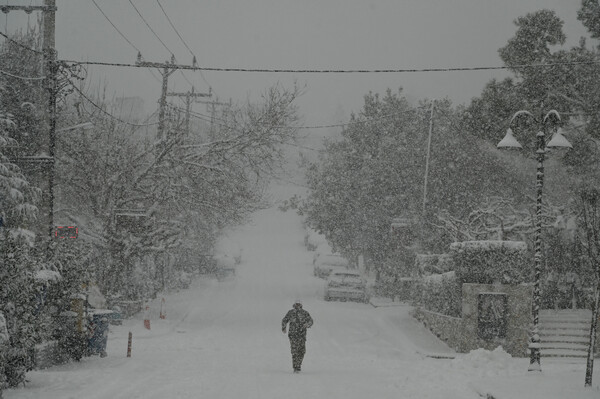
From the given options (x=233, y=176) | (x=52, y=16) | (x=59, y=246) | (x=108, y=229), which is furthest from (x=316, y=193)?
(x=59, y=246)

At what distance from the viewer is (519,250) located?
2088cm

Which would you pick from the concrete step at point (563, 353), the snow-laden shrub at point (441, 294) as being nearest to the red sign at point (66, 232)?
the snow-laden shrub at point (441, 294)

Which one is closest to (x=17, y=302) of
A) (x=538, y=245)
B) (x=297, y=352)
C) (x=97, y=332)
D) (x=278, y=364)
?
(x=97, y=332)

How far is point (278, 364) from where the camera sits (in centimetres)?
1723

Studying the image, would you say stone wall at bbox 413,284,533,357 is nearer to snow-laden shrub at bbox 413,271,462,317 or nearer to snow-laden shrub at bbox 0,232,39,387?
snow-laden shrub at bbox 413,271,462,317

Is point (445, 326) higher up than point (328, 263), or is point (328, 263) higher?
point (445, 326)

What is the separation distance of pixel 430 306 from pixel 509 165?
17.1m

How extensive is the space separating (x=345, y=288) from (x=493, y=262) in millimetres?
13339

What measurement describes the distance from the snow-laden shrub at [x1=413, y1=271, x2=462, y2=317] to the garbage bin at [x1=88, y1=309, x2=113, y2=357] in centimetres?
1116

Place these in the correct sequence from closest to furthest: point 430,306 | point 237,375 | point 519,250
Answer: point 237,375 → point 519,250 → point 430,306

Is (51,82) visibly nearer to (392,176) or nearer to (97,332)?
(97,332)

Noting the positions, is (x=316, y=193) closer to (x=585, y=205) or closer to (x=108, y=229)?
(x=108, y=229)

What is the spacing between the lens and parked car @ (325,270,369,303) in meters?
33.3

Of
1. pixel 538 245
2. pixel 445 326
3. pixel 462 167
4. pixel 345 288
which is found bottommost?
pixel 345 288
